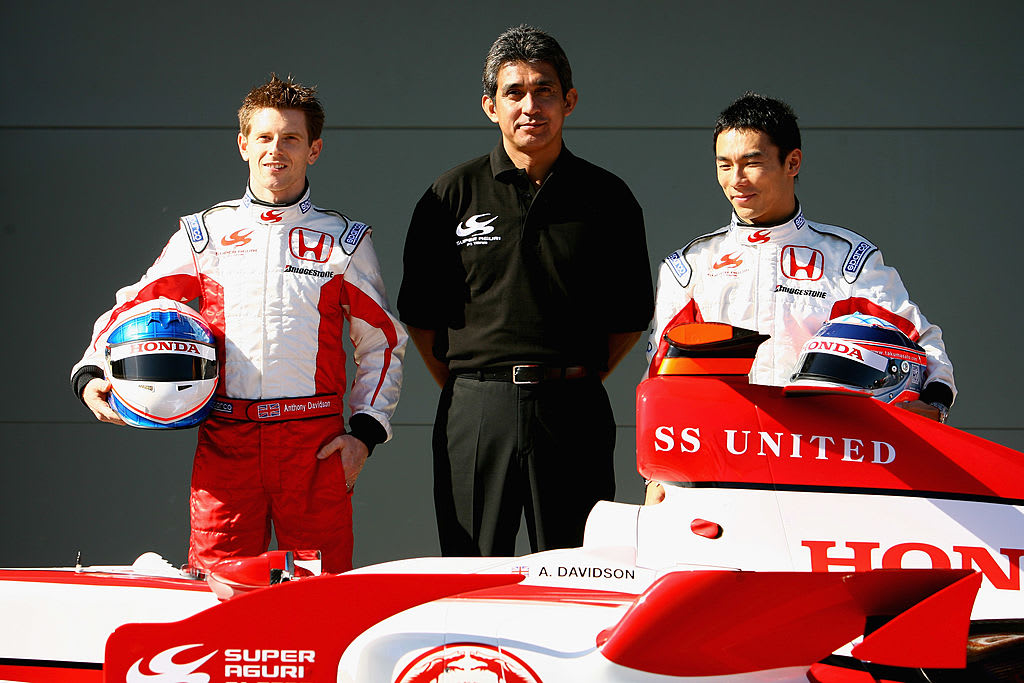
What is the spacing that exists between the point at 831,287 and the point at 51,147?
14.4ft

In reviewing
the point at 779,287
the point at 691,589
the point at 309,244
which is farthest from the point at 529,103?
the point at 691,589

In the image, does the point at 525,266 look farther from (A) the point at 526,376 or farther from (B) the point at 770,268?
(B) the point at 770,268

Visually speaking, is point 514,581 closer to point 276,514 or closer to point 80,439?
point 276,514

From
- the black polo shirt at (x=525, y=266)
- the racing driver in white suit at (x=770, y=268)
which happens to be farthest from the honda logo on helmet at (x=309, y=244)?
the racing driver in white suit at (x=770, y=268)

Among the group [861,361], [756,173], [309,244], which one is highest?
[756,173]

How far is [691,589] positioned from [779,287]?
4.42ft

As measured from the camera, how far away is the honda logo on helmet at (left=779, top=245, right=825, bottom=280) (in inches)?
104

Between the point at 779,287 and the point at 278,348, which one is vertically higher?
the point at 779,287

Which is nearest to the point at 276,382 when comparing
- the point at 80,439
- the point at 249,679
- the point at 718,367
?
the point at 249,679

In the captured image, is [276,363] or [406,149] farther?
[406,149]

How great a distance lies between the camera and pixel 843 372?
194cm

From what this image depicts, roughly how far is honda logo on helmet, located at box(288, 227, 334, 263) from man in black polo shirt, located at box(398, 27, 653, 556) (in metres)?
0.26

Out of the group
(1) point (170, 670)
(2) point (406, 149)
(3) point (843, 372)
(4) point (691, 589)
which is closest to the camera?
(4) point (691, 589)

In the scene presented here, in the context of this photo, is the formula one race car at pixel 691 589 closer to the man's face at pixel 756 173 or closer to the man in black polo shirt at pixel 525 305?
the man in black polo shirt at pixel 525 305
